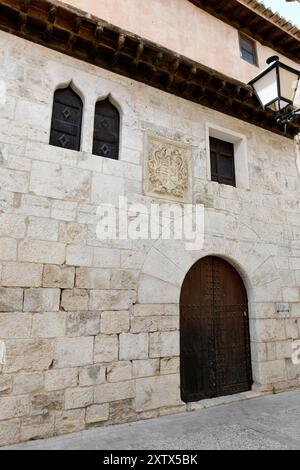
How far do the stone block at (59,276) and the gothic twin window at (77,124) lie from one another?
147 cm

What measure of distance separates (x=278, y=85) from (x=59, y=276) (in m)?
3.16

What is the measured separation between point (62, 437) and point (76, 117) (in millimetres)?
3498

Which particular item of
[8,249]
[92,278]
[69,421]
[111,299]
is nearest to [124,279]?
[111,299]

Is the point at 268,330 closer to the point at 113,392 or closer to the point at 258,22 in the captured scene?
the point at 113,392

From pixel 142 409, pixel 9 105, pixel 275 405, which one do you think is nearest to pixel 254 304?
pixel 275 405

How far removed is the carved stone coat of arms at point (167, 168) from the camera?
157 inches

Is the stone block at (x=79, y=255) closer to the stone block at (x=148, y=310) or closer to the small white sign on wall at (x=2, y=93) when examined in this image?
the stone block at (x=148, y=310)

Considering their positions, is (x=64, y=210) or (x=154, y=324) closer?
(x=64, y=210)

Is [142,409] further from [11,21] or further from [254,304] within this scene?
[11,21]

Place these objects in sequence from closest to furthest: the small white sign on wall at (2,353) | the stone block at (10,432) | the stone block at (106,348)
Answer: the stone block at (10,432), the small white sign on wall at (2,353), the stone block at (106,348)

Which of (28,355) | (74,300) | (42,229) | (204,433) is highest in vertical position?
(42,229)

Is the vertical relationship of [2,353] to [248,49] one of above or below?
below

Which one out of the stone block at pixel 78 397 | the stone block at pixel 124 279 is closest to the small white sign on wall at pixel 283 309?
the stone block at pixel 124 279

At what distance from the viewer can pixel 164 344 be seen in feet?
11.8
